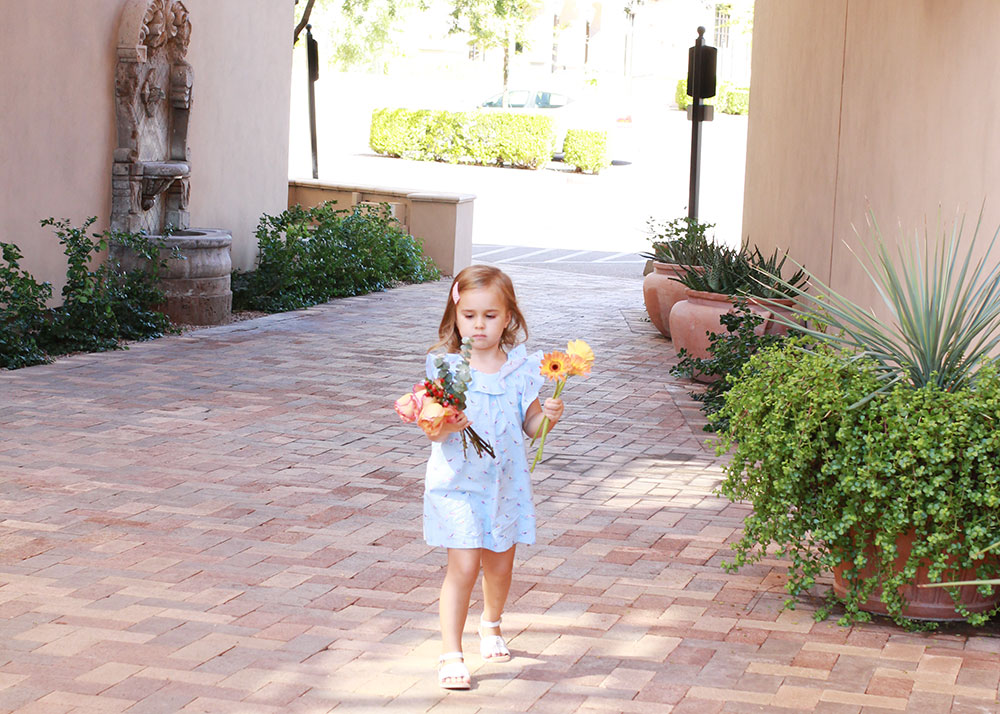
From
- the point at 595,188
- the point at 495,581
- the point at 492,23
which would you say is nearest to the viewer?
the point at 495,581

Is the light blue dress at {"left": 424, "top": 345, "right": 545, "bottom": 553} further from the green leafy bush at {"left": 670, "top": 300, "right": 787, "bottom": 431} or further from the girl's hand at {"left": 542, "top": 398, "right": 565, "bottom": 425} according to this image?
the green leafy bush at {"left": 670, "top": 300, "right": 787, "bottom": 431}

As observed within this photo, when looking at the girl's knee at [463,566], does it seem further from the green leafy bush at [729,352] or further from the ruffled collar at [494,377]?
the green leafy bush at [729,352]

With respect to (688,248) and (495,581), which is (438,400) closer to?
(495,581)

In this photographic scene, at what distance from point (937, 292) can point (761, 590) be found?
128 centimetres

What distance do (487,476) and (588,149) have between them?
97.9 ft

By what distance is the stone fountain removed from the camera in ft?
35.4

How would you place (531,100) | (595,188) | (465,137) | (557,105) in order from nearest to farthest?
(595,188) < (465,137) < (531,100) < (557,105)

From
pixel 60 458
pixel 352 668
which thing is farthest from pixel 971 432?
pixel 60 458

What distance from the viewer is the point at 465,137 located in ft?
113

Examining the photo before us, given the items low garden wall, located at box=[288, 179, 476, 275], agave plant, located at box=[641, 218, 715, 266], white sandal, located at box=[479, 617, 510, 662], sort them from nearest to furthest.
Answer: white sandal, located at box=[479, 617, 510, 662] < agave plant, located at box=[641, 218, 715, 266] < low garden wall, located at box=[288, 179, 476, 275]

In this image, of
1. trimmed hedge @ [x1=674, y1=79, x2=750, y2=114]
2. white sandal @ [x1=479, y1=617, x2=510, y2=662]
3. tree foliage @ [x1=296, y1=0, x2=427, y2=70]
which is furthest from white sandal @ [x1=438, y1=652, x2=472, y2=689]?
trimmed hedge @ [x1=674, y1=79, x2=750, y2=114]

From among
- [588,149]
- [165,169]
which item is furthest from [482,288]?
[588,149]

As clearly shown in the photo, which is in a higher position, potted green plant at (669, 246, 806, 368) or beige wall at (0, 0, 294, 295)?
beige wall at (0, 0, 294, 295)

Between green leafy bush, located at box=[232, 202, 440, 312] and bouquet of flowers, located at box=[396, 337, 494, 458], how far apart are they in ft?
29.2
